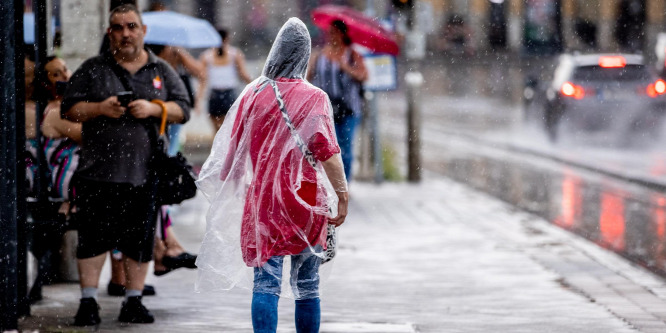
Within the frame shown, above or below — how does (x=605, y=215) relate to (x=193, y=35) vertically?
below

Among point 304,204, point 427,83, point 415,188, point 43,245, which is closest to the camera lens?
point 304,204

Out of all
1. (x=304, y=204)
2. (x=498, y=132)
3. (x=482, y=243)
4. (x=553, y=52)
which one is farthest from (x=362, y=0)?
(x=304, y=204)

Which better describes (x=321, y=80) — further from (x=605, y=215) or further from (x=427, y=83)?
(x=427, y=83)

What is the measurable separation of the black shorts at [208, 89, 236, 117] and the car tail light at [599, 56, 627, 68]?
8233 millimetres

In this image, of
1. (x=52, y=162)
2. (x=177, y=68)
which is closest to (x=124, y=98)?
(x=52, y=162)

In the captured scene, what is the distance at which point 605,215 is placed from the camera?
40.9 feet

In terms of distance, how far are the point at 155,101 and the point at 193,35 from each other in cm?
494

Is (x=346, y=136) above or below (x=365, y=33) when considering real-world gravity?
below

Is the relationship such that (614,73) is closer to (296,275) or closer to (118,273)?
(118,273)

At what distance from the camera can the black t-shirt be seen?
6.85m

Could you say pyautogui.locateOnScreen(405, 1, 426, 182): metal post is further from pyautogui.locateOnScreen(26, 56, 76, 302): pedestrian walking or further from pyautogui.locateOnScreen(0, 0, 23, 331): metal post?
pyautogui.locateOnScreen(0, 0, 23, 331): metal post

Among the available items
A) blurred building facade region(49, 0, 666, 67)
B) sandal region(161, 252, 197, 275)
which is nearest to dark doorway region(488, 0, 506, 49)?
blurred building facade region(49, 0, 666, 67)

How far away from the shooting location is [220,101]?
14.4m

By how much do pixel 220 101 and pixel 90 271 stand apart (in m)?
7.60
